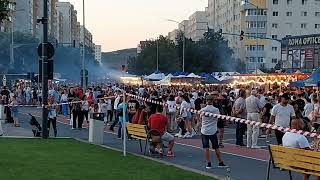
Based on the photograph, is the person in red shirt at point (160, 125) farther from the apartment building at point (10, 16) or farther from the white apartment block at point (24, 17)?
the white apartment block at point (24, 17)

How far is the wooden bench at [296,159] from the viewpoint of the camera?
10.6 meters

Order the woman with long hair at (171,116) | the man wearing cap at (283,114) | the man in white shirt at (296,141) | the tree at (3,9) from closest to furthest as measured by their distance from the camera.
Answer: the man in white shirt at (296,141), the tree at (3,9), the man wearing cap at (283,114), the woman with long hair at (171,116)

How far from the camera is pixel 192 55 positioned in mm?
98188

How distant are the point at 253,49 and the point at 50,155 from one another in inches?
4527

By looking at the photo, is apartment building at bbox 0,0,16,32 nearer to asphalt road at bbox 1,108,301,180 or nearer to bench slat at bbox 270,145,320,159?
asphalt road at bbox 1,108,301,180

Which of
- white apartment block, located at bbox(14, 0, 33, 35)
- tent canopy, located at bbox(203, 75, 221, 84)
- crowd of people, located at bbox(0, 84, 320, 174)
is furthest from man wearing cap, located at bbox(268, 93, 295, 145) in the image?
white apartment block, located at bbox(14, 0, 33, 35)

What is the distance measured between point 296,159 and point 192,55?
87460mm

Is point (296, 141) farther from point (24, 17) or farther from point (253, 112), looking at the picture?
point (24, 17)

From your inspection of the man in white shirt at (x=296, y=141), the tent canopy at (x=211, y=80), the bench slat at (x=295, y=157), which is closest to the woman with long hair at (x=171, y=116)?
the man in white shirt at (x=296, y=141)

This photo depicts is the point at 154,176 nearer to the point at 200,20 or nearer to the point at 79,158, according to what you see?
the point at 79,158

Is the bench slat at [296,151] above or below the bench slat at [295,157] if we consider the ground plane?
above

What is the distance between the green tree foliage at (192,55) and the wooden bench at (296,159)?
85292 millimetres

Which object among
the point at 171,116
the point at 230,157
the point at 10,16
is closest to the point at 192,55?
the point at 171,116

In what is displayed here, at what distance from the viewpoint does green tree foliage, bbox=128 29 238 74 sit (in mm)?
97875
